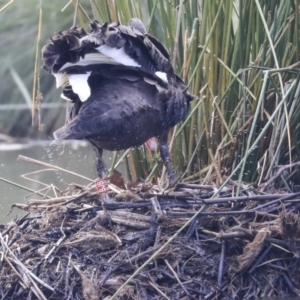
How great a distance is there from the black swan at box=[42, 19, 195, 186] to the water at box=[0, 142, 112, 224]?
118 cm

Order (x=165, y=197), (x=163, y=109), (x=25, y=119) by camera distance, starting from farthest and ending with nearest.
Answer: (x=25, y=119) → (x=163, y=109) → (x=165, y=197)

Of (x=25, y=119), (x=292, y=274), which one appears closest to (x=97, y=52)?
(x=292, y=274)

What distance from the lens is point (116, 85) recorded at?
3.42 meters

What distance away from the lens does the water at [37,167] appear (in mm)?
5082

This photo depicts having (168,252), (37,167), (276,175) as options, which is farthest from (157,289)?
(37,167)

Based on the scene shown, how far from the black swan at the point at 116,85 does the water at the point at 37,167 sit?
1178 millimetres

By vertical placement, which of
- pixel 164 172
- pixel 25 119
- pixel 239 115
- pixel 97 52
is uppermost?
pixel 97 52

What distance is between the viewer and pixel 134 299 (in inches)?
121

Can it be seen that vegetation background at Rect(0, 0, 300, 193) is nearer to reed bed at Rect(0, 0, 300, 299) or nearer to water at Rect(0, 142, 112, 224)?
reed bed at Rect(0, 0, 300, 299)

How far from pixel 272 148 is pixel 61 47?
104cm

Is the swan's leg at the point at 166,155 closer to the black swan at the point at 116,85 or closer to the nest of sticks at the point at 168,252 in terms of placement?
the black swan at the point at 116,85

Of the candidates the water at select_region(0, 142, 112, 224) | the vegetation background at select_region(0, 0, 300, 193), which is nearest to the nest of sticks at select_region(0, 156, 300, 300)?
the vegetation background at select_region(0, 0, 300, 193)

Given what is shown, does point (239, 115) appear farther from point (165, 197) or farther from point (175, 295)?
point (175, 295)

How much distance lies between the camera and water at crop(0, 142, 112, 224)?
5.08 metres
